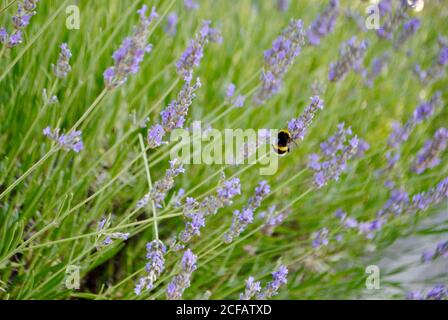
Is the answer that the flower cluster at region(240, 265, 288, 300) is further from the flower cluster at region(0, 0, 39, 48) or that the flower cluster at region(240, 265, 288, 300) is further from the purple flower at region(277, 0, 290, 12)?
the purple flower at region(277, 0, 290, 12)

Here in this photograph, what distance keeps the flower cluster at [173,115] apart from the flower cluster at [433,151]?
760 mm

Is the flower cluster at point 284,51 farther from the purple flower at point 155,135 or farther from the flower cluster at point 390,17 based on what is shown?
the flower cluster at point 390,17

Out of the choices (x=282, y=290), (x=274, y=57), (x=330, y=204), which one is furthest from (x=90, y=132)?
(x=330, y=204)

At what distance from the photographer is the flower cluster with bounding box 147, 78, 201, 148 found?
3.59 ft

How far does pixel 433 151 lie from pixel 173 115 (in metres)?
0.83

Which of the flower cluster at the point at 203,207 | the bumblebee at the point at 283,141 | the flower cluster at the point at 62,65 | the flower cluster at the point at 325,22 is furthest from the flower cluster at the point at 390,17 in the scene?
the flower cluster at the point at 62,65

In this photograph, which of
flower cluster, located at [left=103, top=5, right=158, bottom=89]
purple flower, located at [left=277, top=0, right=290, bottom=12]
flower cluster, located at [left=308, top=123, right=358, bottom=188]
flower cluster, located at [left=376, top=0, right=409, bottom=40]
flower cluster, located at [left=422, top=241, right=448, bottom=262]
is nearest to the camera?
flower cluster, located at [left=103, top=5, right=158, bottom=89]

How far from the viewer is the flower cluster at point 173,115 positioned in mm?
1094

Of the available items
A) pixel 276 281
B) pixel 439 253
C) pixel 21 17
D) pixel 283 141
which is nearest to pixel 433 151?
pixel 439 253

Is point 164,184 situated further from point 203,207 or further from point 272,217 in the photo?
point 272,217

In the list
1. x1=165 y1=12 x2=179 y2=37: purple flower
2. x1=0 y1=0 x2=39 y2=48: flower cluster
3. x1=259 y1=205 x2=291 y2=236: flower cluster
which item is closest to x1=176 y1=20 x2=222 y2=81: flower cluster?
x1=0 y1=0 x2=39 y2=48: flower cluster

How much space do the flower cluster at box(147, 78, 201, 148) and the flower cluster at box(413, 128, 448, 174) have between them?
76cm

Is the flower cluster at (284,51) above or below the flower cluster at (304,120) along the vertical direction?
above

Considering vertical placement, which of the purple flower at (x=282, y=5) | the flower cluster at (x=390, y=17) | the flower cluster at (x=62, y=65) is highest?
the purple flower at (x=282, y=5)
